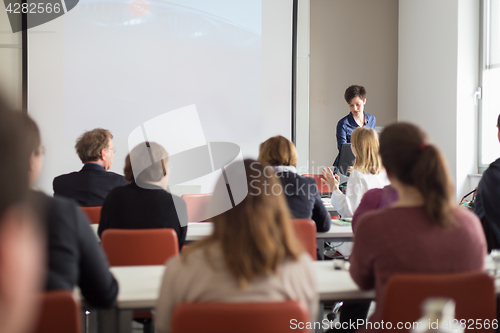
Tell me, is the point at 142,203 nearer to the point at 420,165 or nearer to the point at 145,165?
the point at 145,165

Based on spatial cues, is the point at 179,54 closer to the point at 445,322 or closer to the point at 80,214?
the point at 80,214

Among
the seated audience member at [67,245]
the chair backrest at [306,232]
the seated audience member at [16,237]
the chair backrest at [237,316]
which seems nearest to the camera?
the seated audience member at [16,237]

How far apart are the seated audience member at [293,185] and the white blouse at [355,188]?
354 millimetres

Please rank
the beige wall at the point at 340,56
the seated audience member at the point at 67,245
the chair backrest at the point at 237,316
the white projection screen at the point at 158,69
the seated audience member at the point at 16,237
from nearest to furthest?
the seated audience member at the point at 16,237, the chair backrest at the point at 237,316, the seated audience member at the point at 67,245, the white projection screen at the point at 158,69, the beige wall at the point at 340,56

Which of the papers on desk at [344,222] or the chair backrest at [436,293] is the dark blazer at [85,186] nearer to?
the papers on desk at [344,222]

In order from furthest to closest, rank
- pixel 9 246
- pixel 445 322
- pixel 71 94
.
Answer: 1. pixel 71 94
2. pixel 445 322
3. pixel 9 246

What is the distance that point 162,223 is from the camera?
89.7 inches

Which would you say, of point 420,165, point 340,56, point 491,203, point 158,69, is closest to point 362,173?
point 491,203

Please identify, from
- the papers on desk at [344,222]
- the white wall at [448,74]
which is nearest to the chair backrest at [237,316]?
the papers on desk at [344,222]

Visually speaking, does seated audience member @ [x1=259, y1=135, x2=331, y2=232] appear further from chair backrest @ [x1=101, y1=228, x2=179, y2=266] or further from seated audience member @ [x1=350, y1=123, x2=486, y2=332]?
seated audience member @ [x1=350, y1=123, x2=486, y2=332]

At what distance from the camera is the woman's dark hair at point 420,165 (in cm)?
135

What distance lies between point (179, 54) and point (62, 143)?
164cm

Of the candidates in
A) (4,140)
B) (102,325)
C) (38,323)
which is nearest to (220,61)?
(102,325)

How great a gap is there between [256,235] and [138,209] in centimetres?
127
